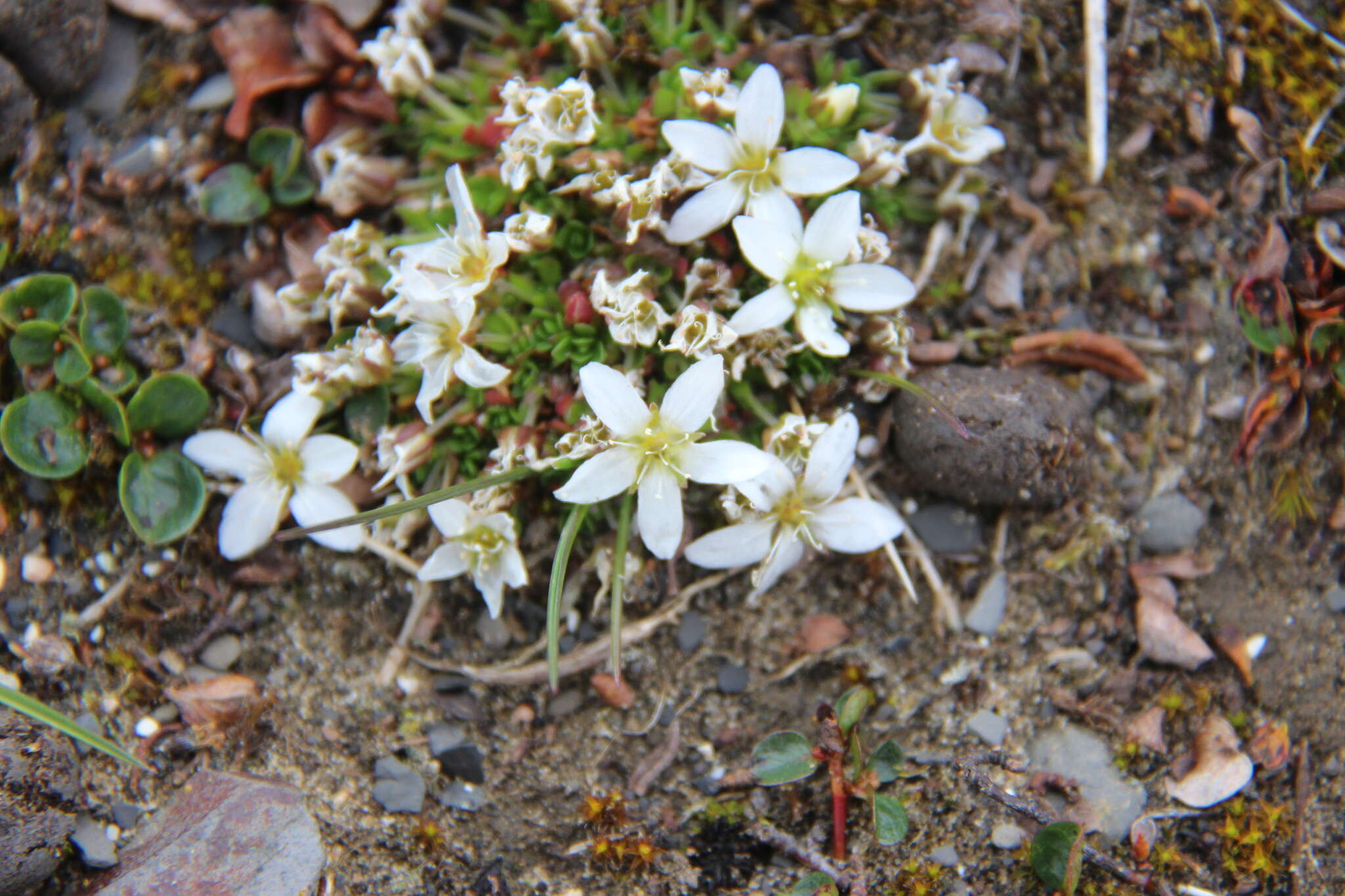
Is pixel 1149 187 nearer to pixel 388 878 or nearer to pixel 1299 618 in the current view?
pixel 1299 618

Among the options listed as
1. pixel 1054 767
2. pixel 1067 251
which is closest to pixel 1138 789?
pixel 1054 767

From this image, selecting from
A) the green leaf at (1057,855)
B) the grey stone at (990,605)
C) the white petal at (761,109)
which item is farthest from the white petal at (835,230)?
the green leaf at (1057,855)

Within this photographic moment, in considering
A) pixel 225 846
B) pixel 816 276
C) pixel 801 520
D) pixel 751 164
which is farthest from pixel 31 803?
pixel 751 164

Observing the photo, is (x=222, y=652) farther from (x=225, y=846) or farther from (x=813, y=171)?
(x=813, y=171)

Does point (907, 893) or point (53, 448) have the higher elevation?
point (53, 448)

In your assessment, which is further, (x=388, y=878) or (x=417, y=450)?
(x=417, y=450)

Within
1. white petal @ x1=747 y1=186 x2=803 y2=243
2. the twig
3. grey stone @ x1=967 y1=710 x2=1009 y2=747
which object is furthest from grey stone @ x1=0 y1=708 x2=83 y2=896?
grey stone @ x1=967 y1=710 x2=1009 y2=747

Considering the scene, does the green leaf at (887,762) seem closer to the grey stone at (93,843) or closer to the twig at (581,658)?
the twig at (581,658)
